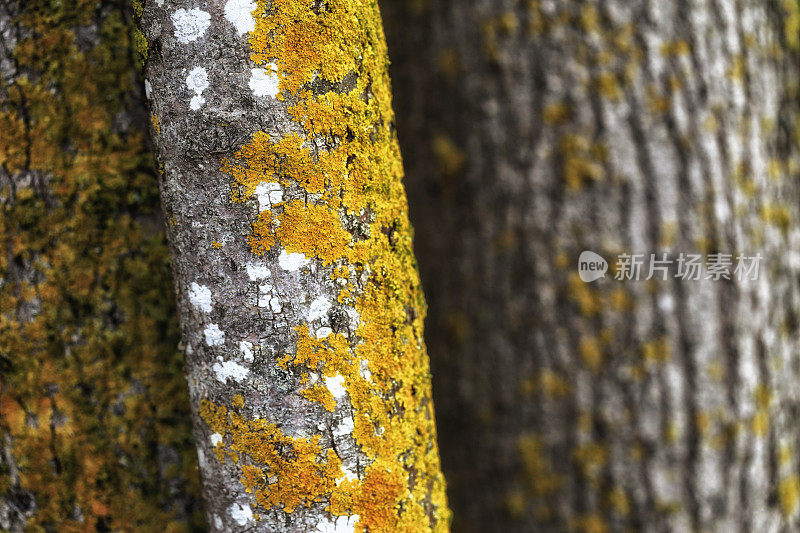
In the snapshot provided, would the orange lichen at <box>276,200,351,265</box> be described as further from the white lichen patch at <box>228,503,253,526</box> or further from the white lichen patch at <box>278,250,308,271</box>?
the white lichen patch at <box>228,503,253,526</box>

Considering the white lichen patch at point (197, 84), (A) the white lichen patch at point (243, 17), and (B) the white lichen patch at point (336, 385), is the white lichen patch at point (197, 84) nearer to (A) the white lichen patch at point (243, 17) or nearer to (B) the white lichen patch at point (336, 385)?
(A) the white lichen patch at point (243, 17)

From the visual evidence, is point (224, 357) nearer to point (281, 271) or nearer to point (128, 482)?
point (281, 271)

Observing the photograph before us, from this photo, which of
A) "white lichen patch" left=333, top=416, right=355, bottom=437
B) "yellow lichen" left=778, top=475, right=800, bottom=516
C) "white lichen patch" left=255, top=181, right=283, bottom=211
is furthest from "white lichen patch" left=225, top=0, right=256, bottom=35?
"yellow lichen" left=778, top=475, right=800, bottom=516

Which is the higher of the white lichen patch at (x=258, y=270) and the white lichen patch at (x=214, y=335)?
the white lichen patch at (x=258, y=270)

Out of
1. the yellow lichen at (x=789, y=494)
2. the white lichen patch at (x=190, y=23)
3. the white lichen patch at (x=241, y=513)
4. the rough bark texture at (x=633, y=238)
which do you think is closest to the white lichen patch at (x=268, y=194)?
the white lichen patch at (x=190, y=23)

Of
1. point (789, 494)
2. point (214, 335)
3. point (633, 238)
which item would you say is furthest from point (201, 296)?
point (789, 494)

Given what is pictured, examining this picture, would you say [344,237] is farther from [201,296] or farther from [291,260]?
[201,296]

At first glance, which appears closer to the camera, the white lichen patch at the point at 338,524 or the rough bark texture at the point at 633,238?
the white lichen patch at the point at 338,524
